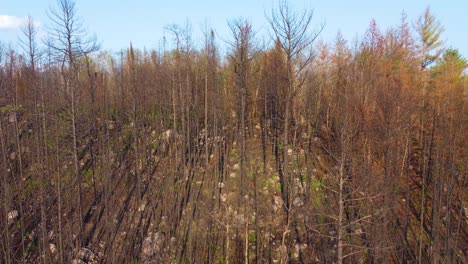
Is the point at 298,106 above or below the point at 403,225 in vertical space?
above

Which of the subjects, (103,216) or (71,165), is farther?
(71,165)

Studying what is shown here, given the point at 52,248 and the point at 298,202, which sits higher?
the point at 298,202

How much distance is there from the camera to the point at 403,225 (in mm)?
15516

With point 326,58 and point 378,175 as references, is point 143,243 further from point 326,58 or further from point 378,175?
point 326,58

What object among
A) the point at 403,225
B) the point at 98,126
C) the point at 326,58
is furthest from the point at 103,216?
the point at 326,58

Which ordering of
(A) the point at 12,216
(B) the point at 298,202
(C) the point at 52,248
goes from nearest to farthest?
(C) the point at 52,248 < (A) the point at 12,216 < (B) the point at 298,202

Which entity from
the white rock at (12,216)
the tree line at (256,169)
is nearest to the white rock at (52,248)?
the tree line at (256,169)

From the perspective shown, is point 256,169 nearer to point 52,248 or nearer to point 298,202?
point 298,202

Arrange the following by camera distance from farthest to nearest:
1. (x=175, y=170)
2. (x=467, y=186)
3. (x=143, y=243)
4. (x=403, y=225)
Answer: (x=175, y=170), (x=467, y=186), (x=403, y=225), (x=143, y=243)

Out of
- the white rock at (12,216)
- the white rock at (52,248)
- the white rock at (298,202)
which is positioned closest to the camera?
the white rock at (52,248)

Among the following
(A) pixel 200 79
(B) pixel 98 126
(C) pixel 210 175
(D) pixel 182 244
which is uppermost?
(A) pixel 200 79

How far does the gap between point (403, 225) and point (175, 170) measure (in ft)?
41.8

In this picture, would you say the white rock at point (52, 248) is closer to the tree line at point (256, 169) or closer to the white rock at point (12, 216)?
the tree line at point (256, 169)

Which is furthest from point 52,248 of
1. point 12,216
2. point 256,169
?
point 256,169
